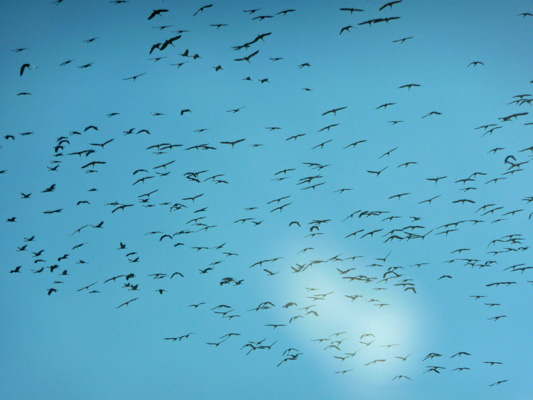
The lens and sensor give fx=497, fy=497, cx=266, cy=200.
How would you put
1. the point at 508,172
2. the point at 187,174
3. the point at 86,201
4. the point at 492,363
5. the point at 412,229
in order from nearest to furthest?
the point at 187,174
the point at 508,172
the point at 86,201
the point at 412,229
the point at 492,363

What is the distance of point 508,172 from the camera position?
31.6 m

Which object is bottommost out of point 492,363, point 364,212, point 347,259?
point 492,363

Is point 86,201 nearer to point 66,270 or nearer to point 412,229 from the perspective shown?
point 66,270

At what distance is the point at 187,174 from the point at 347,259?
44.4 feet

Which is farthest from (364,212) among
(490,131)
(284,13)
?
(284,13)

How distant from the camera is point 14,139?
3028 cm

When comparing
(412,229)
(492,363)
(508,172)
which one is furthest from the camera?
(492,363)

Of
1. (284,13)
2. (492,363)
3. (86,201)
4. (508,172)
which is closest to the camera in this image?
(284,13)

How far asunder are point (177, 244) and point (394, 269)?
16522 millimetres

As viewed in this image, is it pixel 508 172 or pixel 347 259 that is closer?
pixel 508 172

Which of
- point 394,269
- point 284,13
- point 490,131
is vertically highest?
point 284,13

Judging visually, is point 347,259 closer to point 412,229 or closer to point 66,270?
point 412,229

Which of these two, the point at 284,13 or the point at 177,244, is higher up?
the point at 284,13

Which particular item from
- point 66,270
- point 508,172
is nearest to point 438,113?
point 508,172
